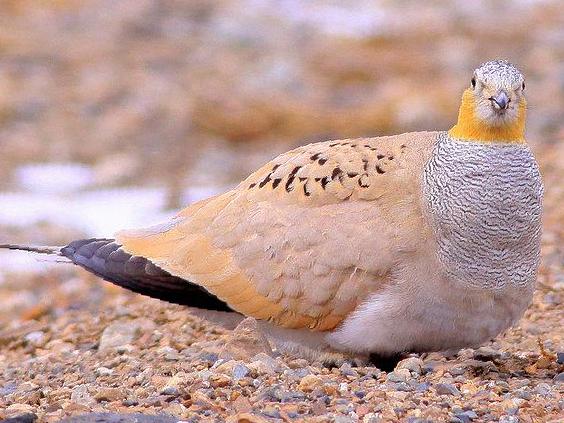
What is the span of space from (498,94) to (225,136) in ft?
24.6

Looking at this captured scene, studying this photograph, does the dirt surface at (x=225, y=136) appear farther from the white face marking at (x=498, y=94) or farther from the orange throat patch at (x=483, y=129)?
the white face marking at (x=498, y=94)

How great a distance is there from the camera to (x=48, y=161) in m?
13.0

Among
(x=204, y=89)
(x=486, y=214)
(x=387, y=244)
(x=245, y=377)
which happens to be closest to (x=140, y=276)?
(x=245, y=377)

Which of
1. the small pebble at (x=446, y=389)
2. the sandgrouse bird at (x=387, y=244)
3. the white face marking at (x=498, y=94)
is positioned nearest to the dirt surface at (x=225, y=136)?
the small pebble at (x=446, y=389)

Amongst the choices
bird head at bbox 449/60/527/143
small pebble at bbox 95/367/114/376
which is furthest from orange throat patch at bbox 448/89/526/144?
small pebble at bbox 95/367/114/376

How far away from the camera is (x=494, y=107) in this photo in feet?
19.6

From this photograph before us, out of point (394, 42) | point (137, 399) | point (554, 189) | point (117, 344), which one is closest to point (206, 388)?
point (137, 399)

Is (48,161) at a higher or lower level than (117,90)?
lower

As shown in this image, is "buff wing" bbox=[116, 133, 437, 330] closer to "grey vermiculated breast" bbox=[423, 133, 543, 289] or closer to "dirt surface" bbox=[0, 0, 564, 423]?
"grey vermiculated breast" bbox=[423, 133, 543, 289]

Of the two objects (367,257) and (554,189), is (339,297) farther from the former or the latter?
A: (554,189)

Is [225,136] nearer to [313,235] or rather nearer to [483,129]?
[313,235]

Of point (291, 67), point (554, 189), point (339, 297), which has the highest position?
point (291, 67)

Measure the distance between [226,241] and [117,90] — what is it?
8.59 m

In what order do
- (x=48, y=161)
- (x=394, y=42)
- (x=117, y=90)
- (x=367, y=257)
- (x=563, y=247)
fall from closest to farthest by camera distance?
(x=367, y=257)
(x=563, y=247)
(x=48, y=161)
(x=117, y=90)
(x=394, y=42)
